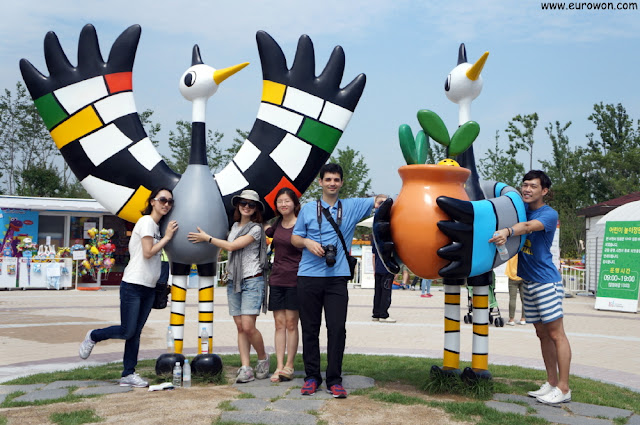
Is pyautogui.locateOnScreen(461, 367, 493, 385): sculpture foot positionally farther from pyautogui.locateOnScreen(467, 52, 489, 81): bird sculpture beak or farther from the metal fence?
the metal fence

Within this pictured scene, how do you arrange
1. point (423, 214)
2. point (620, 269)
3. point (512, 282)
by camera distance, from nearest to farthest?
point (423, 214)
point (512, 282)
point (620, 269)

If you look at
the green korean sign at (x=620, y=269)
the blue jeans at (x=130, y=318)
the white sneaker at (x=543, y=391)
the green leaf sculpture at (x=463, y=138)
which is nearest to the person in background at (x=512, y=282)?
the green korean sign at (x=620, y=269)

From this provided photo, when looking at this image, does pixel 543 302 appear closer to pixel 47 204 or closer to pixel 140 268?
pixel 140 268

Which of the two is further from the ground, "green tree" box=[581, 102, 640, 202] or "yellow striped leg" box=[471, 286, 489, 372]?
"green tree" box=[581, 102, 640, 202]

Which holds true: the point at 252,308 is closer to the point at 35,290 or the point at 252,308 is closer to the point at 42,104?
the point at 42,104

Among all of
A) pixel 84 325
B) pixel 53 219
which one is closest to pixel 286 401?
pixel 84 325

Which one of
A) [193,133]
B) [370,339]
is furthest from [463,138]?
[370,339]

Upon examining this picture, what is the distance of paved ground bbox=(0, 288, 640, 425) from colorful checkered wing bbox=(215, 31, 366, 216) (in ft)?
5.93

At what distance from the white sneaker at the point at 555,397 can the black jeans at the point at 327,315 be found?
5.27 feet

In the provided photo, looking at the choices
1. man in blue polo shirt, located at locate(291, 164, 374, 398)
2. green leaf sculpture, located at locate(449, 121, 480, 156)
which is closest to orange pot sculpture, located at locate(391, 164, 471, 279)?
green leaf sculpture, located at locate(449, 121, 480, 156)

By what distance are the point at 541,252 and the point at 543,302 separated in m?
0.40

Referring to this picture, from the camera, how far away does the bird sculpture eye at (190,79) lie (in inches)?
211

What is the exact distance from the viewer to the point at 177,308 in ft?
17.0

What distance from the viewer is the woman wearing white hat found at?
Result: 5.23m
